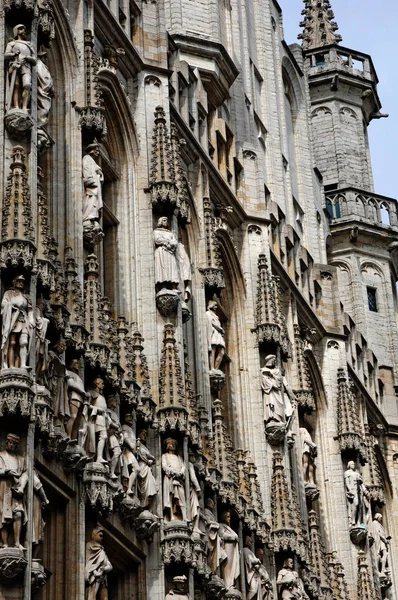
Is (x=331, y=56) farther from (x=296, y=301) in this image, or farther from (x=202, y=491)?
(x=202, y=491)

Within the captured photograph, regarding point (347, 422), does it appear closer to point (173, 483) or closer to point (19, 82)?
point (173, 483)

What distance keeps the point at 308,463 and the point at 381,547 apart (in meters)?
5.69

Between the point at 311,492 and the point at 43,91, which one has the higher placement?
the point at 43,91

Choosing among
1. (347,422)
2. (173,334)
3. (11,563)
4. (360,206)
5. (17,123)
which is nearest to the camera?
(11,563)

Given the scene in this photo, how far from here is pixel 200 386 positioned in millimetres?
36125

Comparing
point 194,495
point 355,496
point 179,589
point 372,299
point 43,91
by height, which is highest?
point 372,299

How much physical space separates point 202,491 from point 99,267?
4620mm

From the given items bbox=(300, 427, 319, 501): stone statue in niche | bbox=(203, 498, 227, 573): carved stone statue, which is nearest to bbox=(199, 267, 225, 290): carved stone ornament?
bbox=(203, 498, 227, 573): carved stone statue

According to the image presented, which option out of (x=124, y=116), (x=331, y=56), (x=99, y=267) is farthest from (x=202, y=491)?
(x=331, y=56)

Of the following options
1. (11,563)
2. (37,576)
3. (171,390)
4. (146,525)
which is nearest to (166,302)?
(171,390)

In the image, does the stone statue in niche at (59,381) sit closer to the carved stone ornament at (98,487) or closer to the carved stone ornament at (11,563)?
the carved stone ornament at (98,487)

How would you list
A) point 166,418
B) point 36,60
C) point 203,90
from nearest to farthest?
point 36,60 < point 166,418 < point 203,90

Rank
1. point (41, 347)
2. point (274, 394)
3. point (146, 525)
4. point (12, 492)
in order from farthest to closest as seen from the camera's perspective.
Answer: point (274, 394) < point (146, 525) < point (41, 347) < point (12, 492)

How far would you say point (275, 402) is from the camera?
39.6 metres
